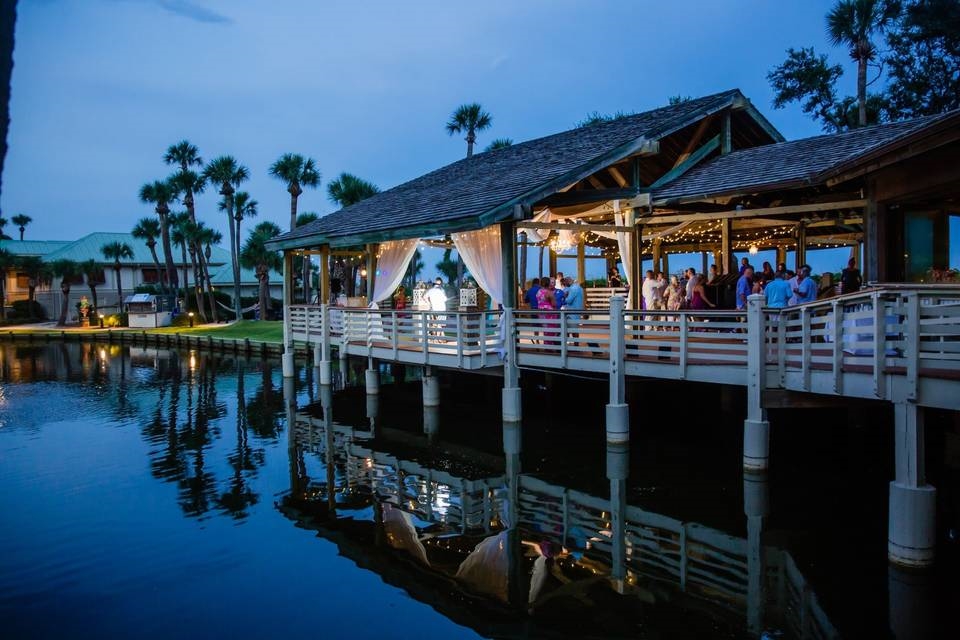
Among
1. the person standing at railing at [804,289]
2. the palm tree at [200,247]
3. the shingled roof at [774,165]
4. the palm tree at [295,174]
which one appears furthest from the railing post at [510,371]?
the palm tree at [200,247]

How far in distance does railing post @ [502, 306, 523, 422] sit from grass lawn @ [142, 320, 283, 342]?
876 inches

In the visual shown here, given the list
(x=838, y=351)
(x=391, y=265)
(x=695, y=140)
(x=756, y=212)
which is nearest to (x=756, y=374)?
(x=838, y=351)

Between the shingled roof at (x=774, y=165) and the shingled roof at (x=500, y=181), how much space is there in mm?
1166

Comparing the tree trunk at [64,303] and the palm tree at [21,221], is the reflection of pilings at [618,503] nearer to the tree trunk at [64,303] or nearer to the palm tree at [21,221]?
the tree trunk at [64,303]

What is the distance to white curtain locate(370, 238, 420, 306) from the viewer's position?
18.0 m

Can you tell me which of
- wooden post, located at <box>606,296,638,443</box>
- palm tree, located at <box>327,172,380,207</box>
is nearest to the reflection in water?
wooden post, located at <box>606,296,638,443</box>

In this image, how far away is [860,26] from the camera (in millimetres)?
30250

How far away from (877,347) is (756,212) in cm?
639

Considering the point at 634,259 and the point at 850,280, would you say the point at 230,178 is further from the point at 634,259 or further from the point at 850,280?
the point at 850,280

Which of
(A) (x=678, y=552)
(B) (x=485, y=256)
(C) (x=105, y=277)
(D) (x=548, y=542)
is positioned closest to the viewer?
(A) (x=678, y=552)

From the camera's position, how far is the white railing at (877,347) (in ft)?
23.4

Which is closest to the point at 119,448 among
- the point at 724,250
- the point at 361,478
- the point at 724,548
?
the point at 361,478

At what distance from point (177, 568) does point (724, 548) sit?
20.3ft

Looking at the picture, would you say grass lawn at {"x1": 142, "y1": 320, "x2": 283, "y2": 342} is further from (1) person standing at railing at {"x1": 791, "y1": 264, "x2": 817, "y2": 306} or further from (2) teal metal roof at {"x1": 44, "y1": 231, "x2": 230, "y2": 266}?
(1) person standing at railing at {"x1": 791, "y1": 264, "x2": 817, "y2": 306}
